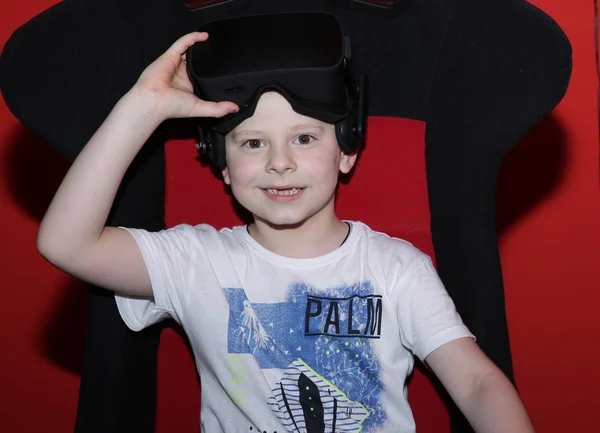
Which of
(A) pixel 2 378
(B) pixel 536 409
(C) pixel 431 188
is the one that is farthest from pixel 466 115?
(A) pixel 2 378

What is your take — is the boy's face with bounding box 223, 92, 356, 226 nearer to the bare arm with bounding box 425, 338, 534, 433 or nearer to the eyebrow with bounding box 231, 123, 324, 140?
the eyebrow with bounding box 231, 123, 324, 140

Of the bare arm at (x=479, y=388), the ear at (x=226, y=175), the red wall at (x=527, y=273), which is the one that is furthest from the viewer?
the red wall at (x=527, y=273)

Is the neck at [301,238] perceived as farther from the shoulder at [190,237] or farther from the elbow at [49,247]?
the elbow at [49,247]

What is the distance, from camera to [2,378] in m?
1.92

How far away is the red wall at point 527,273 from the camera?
1768 millimetres

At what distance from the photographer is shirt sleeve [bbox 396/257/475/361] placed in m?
1.21

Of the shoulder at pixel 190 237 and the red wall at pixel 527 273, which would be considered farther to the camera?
the red wall at pixel 527 273

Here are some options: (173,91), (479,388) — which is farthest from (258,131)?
(479,388)

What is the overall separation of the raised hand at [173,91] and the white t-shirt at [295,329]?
0.64 feet

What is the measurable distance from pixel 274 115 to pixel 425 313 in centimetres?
36

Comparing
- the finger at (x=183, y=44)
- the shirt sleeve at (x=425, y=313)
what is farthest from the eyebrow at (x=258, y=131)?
the shirt sleeve at (x=425, y=313)

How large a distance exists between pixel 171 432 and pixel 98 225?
1.40 feet

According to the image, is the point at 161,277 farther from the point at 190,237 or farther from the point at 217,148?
the point at 217,148

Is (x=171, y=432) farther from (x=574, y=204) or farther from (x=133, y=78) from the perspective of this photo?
(x=574, y=204)
